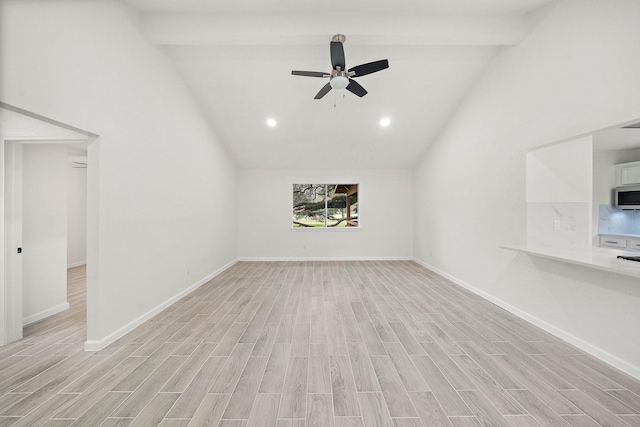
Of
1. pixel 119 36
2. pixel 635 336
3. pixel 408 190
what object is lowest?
pixel 635 336

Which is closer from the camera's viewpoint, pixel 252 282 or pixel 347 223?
pixel 252 282

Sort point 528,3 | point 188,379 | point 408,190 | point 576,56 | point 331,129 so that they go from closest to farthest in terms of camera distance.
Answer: point 188,379
point 576,56
point 528,3
point 331,129
point 408,190

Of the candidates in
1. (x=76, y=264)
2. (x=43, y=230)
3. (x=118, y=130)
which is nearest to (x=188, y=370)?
(x=118, y=130)

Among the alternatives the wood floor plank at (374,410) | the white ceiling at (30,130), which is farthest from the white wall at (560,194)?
the white ceiling at (30,130)

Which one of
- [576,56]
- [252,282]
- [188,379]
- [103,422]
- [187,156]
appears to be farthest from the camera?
[252,282]

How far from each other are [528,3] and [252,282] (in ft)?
17.4

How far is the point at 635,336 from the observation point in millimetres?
1966

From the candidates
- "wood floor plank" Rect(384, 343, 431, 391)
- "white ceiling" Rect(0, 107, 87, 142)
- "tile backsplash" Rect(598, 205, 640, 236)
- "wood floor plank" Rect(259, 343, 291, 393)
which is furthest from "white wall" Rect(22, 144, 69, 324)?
"tile backsplash" Rect(598, 205, 640, 236)

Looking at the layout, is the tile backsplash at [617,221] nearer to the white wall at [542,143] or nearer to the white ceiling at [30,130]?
the white wall at [542,143]

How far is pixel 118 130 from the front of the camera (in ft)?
8.61

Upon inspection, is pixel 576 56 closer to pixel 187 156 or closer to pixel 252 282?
pixel 187 156

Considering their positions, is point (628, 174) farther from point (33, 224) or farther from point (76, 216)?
point (76, 216)

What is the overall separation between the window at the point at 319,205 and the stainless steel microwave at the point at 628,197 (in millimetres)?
5010

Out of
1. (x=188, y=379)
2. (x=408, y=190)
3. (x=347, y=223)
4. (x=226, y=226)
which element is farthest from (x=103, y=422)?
(x=408, y=190)
